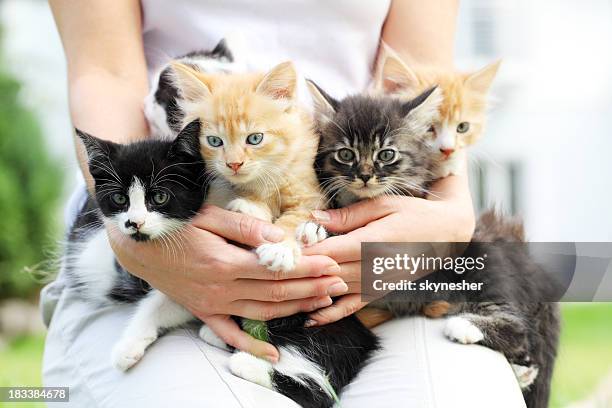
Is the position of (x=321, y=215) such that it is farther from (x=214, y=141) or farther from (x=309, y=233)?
(x=214, y=141)

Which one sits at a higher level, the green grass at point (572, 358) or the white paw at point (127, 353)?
the white paw at point (127, 353)

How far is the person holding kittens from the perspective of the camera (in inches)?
47.8

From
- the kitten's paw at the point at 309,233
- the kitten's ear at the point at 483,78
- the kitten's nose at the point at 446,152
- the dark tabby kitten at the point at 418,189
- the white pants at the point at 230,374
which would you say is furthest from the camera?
the kitten's ear at the point at 483,78

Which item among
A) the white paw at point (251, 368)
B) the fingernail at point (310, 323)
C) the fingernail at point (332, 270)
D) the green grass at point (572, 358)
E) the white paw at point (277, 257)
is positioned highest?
the white paw at point (277, 257)

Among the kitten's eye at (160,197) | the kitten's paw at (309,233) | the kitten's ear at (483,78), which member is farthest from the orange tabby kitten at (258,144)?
the kitten's ear at (483,78)

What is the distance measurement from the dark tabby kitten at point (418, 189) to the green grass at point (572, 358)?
0.17 metres

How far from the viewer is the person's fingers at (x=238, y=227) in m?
1.24

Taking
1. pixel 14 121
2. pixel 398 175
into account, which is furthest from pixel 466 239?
pixel 14 121

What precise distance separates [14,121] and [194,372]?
149 inches

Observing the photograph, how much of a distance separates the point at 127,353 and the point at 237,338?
20 cm

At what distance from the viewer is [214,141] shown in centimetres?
132

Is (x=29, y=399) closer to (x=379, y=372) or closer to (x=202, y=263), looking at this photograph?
(x=202, y=263)

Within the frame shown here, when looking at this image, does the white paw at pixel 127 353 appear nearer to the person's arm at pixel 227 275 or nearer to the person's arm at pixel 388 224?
the person's arm at pixel 227 275

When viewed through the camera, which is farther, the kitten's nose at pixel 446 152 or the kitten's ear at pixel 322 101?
the kitten's nose at pixel 446 152
